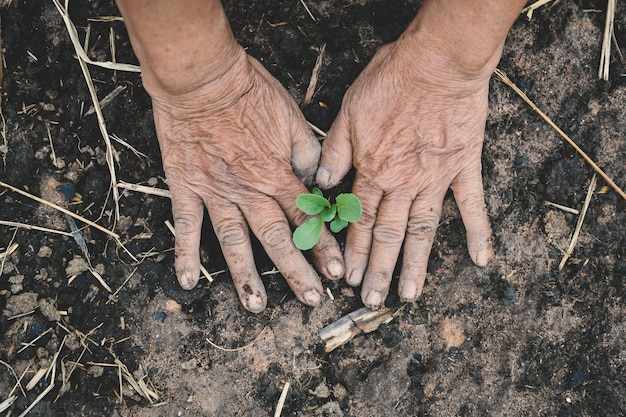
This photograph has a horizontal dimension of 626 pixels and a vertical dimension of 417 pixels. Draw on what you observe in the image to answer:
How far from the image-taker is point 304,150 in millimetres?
2424

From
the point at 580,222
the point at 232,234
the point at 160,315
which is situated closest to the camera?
the point at 232,234

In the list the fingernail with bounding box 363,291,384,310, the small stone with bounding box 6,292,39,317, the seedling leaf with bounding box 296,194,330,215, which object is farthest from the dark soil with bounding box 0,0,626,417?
the seedling leaf with bounding box 296,194,330,215

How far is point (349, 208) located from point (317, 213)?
13 centimetres

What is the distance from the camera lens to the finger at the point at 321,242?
7.84 ft

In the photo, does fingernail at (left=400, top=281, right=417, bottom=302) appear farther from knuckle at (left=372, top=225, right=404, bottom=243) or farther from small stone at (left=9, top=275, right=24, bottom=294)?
small stone at (left=9, top=275, right=24, bottom=294)

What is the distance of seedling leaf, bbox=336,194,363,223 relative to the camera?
226 cm

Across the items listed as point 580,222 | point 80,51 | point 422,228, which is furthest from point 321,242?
point 80,51

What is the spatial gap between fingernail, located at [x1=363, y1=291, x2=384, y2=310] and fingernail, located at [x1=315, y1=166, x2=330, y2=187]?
1.56 feet

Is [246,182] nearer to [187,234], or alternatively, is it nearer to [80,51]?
[187,234]

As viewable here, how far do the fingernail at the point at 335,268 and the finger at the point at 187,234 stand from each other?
1.74 feet

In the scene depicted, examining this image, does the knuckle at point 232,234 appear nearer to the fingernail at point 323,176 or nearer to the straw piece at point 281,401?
the fingernail at point 323,176

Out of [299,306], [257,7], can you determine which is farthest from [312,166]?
[257,7]

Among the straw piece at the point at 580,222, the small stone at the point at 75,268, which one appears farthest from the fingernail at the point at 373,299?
the small stone at the point at 75,268

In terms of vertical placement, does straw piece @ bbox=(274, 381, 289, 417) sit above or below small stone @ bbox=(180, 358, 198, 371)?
below
